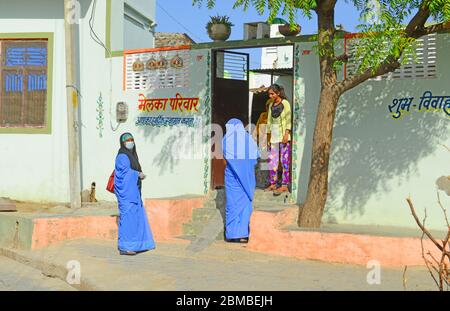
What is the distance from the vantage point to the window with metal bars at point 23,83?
1143 centimetres

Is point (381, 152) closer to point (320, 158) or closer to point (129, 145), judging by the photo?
point (320, 158)

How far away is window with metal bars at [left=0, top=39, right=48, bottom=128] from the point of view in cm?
1143

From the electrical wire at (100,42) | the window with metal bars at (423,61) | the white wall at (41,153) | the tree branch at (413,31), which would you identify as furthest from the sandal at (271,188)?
the white wall at (41,153)

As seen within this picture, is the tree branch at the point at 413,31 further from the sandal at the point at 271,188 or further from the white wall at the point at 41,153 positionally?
the white wall at the point at 41,153

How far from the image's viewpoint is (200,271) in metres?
6.70

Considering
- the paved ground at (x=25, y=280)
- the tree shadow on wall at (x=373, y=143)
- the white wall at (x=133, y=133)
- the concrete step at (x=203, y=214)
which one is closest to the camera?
the paved ground at (x=25, y=280)

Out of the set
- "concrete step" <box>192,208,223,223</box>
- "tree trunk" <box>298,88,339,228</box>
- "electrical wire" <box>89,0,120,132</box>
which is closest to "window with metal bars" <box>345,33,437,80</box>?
"tree trunk" <box>298,88,339,228</box>

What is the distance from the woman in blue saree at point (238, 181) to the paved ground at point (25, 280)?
2210 mm

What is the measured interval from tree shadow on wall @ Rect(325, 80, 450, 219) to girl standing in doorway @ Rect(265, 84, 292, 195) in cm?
71

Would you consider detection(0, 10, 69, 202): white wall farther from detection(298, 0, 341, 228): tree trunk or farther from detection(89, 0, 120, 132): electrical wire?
detection(298, 0, 341, 228): tree trunk
